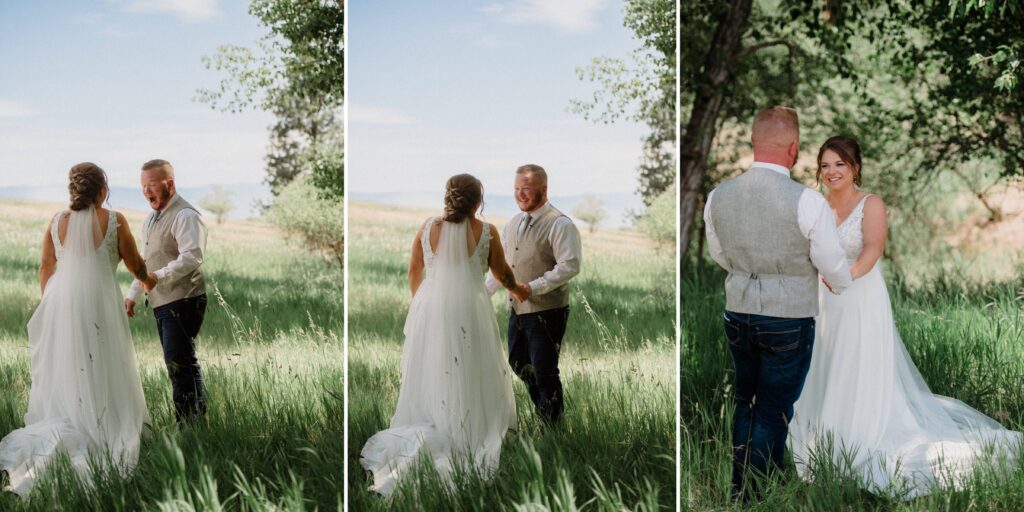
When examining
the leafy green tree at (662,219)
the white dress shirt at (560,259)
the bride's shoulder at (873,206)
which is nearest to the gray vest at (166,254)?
the white dress shirt at (560,259)

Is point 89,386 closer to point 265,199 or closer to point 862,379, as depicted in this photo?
point 265,199

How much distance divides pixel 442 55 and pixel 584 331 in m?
1.23

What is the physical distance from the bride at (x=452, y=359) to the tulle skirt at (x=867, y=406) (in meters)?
1.62

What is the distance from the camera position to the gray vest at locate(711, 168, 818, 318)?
3809 mm

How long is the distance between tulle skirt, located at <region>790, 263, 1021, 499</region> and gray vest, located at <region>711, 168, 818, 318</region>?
2.94 ft

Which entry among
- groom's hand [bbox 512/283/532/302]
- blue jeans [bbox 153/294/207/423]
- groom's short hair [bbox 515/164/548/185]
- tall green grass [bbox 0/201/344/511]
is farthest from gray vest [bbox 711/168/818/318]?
blue jeans [bbox 153/294/207/423]

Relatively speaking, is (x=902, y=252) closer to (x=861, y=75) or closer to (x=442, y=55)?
(x=861, y=75)

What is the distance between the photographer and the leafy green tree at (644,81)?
12.6 ft

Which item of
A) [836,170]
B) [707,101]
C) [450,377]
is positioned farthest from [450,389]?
[707,101]

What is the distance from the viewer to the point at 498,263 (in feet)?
12.2

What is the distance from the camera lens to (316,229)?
541cm

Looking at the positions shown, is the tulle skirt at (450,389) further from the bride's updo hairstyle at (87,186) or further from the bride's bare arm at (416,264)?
the bride's updo hairstyle at (87,186)

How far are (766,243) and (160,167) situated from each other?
2.56 m

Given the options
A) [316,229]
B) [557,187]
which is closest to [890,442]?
[557,187]
